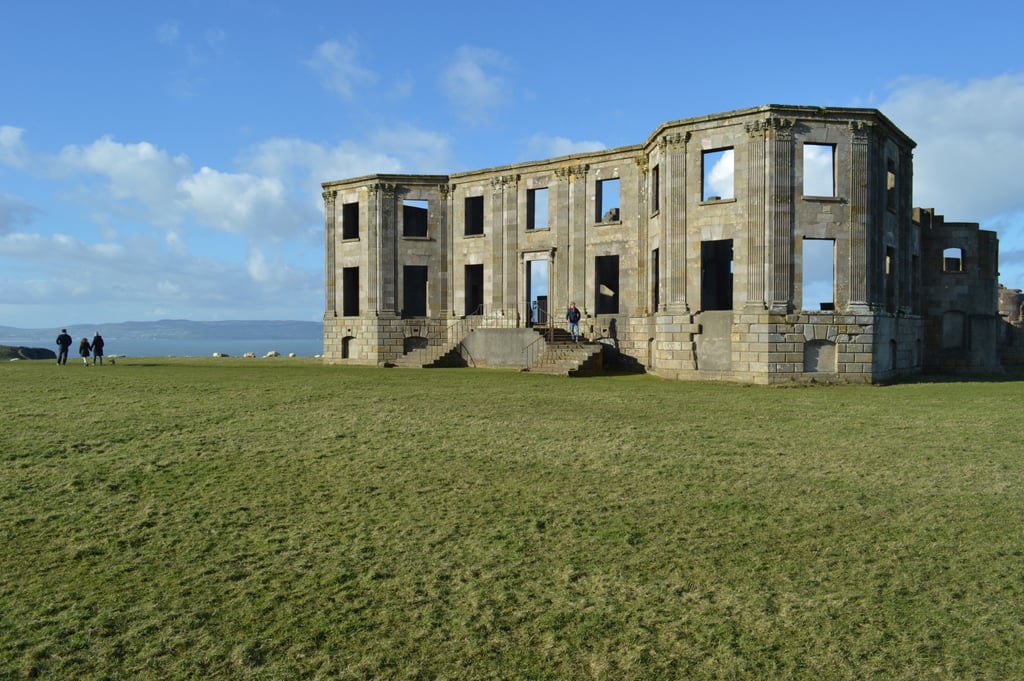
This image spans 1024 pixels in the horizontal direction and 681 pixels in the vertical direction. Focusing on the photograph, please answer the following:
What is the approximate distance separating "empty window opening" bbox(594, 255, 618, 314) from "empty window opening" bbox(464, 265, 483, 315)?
5.66 metres

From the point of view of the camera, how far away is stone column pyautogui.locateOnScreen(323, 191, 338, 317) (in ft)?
117

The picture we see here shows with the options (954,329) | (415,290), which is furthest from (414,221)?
→ (954,329)

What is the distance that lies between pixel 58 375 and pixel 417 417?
1645 centimetres

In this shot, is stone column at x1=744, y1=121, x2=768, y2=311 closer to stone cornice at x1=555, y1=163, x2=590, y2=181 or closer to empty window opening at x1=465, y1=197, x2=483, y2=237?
stone cornice at x1=555, y1=163, x2=590, y2=181

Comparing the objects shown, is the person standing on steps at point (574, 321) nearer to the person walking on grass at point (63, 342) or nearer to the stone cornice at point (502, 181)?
the stone cornice at point (502, 181)

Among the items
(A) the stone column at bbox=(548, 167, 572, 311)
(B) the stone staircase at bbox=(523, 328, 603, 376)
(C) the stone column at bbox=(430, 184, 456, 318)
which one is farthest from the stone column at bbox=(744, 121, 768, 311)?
(C) the stone column at bbox=(430, 184, 456, 318)

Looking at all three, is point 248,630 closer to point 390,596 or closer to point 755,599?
point 390,596

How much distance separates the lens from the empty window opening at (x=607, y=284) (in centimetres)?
3209

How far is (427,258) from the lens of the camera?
112 feet

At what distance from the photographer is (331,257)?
118ft

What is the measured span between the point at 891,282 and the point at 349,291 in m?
23.6

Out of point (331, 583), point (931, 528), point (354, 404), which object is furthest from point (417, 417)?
point (931, 528)

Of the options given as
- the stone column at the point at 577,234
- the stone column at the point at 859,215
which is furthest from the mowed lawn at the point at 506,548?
the stone column at the point at 577,234

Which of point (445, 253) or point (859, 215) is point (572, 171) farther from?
point (859, 215)
